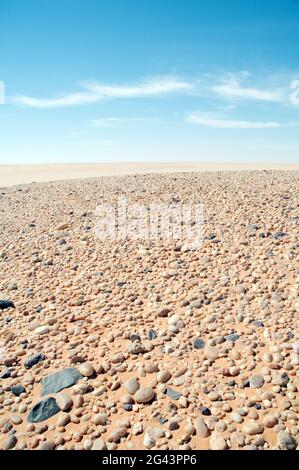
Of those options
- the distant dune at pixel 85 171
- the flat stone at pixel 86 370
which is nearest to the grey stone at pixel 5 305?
the flat stone at pixel 86 370

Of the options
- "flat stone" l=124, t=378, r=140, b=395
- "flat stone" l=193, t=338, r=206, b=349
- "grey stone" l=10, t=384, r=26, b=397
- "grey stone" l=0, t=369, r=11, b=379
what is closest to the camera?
"flat stone" l=124, t=378, r=140, b=395

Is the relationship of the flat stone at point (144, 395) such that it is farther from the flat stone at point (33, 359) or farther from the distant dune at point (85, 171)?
the distant dune at point (85, 171)

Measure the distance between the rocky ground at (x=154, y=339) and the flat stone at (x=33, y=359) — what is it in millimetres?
10

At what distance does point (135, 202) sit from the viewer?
8359 millimetres

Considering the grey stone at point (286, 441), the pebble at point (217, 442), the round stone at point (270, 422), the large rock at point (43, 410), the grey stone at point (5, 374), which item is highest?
the round stone at point (270, 422)

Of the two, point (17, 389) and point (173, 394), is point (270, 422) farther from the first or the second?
point (17, 389)

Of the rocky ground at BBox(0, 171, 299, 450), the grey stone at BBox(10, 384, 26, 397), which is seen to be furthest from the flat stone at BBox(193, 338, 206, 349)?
the grey stone at BBox(10, 384, 26, 397)

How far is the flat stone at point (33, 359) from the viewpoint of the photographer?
3.57 m

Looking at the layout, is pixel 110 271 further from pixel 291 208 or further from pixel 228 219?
pixel 291 208

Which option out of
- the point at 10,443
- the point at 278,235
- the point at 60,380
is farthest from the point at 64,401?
the point at 278,235

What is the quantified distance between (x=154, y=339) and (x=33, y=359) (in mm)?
1262

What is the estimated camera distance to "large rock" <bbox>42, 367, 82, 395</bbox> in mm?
3217

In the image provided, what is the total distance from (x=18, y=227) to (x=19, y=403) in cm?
551

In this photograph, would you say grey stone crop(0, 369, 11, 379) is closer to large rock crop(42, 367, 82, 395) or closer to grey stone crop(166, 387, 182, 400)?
large rock crop(42, 367, 82, 395)
